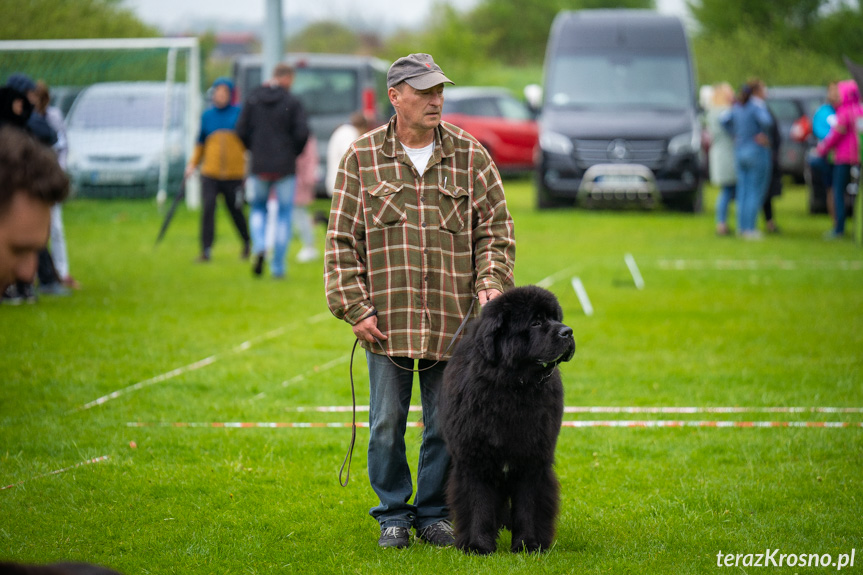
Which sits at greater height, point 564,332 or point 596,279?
point 564,332

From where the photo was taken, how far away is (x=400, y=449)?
459 cm

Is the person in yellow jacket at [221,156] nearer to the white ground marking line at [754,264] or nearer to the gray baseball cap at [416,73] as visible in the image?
the white ground marking line at [754,264]

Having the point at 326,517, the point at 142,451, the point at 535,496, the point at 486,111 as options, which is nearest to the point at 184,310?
the point at 142,451

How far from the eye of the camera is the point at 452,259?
448cm

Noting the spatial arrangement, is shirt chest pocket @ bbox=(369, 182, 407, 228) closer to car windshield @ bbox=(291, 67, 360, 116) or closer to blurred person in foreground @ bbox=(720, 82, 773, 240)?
blurred person in foreground @ bbox=(720, 82, 773, 240)

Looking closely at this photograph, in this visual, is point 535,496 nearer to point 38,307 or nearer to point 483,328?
point 483,328

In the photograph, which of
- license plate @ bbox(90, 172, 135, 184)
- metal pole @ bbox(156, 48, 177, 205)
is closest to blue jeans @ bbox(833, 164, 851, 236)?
metal pole @ bbox(156, 48, 177, 205)

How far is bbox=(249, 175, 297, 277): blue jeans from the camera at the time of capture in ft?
41.4

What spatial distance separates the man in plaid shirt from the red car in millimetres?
22034

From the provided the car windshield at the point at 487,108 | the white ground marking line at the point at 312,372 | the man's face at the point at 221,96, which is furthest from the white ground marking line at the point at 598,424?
the car windshield at the point at 487,108

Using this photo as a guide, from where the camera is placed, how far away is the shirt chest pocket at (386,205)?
4.41 metres

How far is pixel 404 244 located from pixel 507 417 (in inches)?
36.5

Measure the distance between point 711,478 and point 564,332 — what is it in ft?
6.73

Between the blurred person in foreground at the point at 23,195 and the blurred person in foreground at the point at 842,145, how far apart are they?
50.3ft
